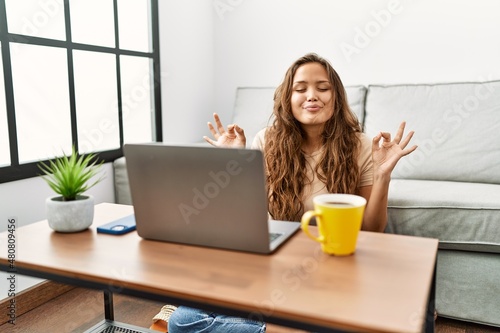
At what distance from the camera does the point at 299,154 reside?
143 centimetres

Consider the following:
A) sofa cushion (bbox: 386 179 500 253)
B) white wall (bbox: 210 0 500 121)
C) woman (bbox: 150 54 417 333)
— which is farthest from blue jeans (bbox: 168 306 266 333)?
white wall (bbox: 210 0 500 121)

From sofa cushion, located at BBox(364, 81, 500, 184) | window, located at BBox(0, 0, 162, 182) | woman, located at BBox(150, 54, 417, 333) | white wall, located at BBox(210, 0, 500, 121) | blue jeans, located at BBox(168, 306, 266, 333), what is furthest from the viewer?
white wall, located at BBox(210, 0, 500, 121)

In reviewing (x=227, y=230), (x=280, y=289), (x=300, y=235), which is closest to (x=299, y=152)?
(x=300, y=235)

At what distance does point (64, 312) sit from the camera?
1.85 m

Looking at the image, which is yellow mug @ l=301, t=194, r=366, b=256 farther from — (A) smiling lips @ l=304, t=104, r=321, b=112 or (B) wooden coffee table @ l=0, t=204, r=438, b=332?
(A) smiling lips @ l=304, t=104, r=321, b=112

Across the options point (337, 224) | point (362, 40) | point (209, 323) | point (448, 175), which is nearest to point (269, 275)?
point (337, 224)

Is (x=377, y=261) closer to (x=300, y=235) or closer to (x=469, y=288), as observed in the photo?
(x=300, y=235)

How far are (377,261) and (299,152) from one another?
650mm

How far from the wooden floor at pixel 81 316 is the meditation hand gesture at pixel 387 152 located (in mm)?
822

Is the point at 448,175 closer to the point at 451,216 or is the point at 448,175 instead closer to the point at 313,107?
the point at 451,216

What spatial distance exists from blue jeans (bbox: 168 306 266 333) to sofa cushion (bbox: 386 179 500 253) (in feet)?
2.62

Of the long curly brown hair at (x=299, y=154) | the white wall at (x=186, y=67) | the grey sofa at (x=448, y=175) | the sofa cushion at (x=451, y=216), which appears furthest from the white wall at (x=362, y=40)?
the long curly brown hair at (x=299, y=154)

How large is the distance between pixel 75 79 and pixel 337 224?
5.52 feet

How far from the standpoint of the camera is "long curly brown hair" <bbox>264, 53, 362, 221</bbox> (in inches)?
53.4
